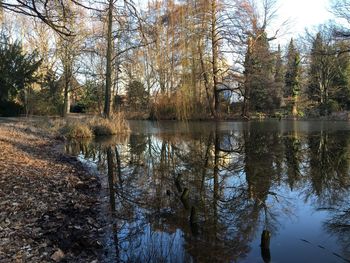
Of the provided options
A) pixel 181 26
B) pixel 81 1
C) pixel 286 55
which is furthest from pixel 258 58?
pixel 81 1

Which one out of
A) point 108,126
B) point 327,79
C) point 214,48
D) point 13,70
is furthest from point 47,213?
point 327,79

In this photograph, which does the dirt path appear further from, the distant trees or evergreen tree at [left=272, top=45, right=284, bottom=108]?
evergreen tree at [left=272, top=45, right=284, bottom=108]

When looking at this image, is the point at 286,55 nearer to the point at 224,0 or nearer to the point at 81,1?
the point at 224,0

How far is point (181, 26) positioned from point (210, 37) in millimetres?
2777

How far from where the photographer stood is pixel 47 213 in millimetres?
5012

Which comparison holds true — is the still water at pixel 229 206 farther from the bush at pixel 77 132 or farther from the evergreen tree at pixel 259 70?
the evergreen tree at pixel 259 70

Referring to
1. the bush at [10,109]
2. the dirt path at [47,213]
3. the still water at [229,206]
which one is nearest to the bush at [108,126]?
the still water at [229,206]

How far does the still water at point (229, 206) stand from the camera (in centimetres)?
423

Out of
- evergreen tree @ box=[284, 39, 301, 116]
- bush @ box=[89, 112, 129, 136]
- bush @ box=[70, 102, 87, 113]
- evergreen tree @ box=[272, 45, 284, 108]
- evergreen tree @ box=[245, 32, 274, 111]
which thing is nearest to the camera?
bush @ box=[89, 112, 129, 136]

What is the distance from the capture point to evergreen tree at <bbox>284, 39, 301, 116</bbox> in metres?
41.8

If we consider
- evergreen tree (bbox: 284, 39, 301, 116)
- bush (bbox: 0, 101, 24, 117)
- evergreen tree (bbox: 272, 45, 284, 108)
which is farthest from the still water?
evergreen tree (bbox: 284, 39, 301, 116)

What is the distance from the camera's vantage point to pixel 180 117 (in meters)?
26.4

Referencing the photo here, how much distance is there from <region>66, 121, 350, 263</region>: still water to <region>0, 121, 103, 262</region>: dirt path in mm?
361

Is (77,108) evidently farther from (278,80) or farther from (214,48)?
(278,80)
